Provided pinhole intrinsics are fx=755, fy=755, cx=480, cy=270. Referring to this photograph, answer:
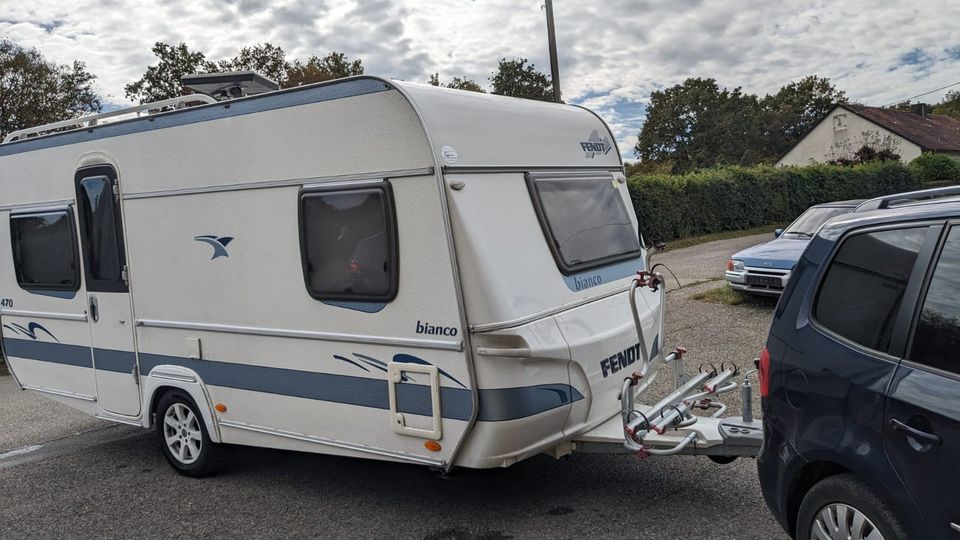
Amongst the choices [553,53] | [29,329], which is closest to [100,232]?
[29,329]

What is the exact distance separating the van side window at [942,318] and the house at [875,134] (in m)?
42.6

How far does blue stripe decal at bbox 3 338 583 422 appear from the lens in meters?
4.05

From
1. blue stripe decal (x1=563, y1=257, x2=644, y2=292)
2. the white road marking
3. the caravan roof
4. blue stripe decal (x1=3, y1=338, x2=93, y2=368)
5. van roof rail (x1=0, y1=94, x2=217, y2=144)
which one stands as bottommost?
the white road marking

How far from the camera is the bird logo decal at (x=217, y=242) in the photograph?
204 inches

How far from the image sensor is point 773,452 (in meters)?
3.36

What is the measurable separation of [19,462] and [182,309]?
2.42 meters

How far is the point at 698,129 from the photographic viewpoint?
6347 centimetres

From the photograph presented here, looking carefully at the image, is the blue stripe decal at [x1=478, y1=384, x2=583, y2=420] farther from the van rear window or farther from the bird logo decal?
the bird logo decal

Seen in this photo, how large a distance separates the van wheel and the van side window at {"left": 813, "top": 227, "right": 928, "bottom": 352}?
169 inches

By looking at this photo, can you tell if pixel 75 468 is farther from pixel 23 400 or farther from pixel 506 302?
pixel 506 302

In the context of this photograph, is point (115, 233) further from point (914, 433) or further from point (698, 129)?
point (698, 129)

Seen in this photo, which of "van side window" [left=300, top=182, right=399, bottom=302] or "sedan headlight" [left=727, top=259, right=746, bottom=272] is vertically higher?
"van side window" [left=300, top=182, right=399, bottom=302]

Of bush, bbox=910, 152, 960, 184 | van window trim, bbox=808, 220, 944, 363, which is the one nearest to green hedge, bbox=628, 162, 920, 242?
bush, bbox=910, 152, 960, 184

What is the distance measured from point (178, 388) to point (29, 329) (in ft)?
6.87
